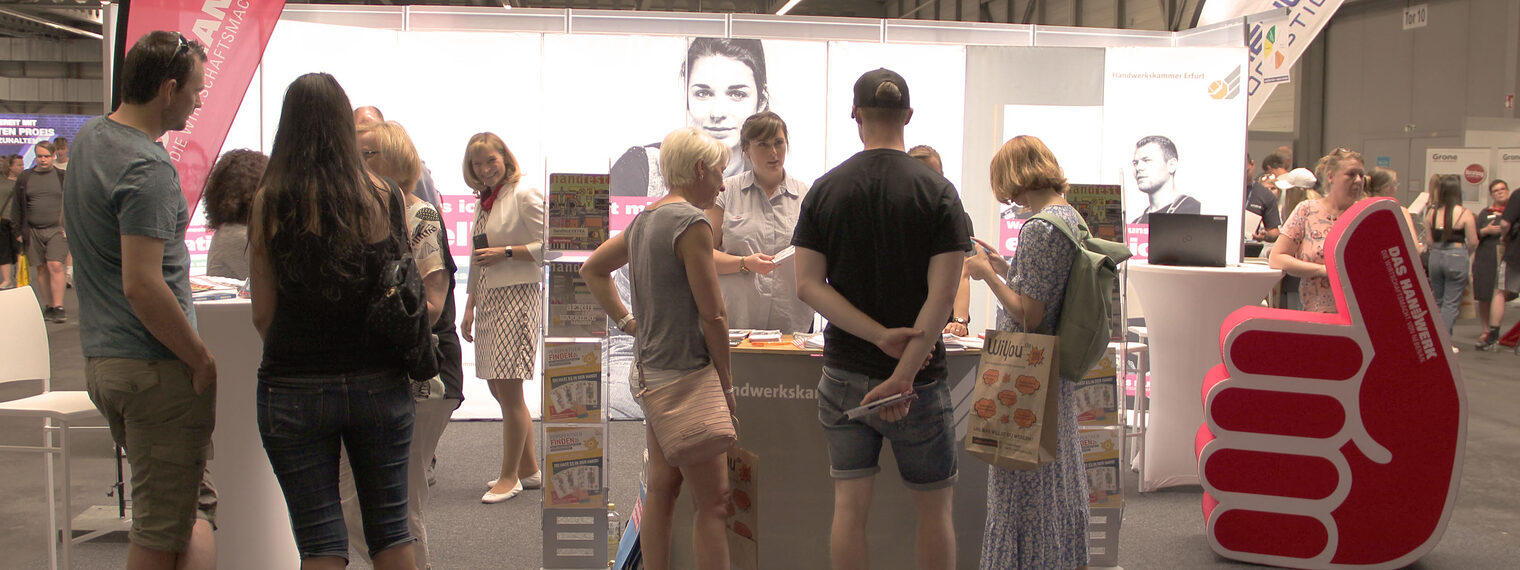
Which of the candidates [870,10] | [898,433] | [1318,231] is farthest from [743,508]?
→ [870,10]

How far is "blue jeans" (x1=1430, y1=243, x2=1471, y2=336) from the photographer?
8.15 metres

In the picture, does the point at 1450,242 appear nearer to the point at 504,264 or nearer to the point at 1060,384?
the point at 1060,384

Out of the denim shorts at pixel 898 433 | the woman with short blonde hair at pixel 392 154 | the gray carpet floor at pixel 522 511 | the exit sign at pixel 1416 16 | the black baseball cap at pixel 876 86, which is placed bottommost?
the gray carpet floor at pixel 522 511

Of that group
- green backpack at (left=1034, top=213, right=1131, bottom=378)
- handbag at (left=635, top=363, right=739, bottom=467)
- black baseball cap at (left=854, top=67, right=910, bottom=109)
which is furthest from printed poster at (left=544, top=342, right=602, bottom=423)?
green backpack at (left=1034, top=213, right=1131, bottom=378)

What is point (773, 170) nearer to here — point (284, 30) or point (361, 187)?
point (361, 187)

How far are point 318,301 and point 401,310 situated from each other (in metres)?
0.14

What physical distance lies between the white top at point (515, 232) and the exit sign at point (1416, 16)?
11.6 meters

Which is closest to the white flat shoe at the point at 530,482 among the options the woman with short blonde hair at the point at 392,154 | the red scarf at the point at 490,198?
the red scarf at the point at 490,198

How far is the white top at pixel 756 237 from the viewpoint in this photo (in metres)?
3.63

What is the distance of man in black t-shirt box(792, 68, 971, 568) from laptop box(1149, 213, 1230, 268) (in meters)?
2.09

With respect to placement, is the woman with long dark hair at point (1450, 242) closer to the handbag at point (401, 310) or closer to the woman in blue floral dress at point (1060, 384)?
the woman in blue floral dress at point (1060, 384)

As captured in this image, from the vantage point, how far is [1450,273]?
819cm

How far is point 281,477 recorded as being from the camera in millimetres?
1836

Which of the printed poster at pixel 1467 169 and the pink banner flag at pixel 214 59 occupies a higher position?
the printed poster at pixel 1467 169
